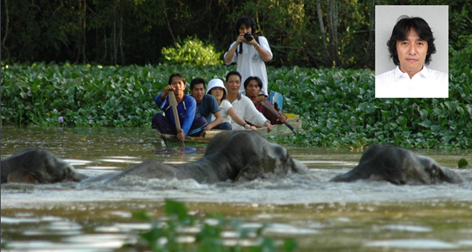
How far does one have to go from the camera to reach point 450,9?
2064cm

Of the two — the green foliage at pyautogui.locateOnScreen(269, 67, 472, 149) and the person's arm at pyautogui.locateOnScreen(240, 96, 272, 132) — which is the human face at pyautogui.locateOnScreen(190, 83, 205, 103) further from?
the green foliage at pyautogui.locateOnScreen(269, 67, 472, 149)

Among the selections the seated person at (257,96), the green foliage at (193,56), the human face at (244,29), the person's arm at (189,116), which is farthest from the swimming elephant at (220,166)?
the green foliage at (193,56)

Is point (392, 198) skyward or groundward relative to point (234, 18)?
groundward

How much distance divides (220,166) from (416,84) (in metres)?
5.76

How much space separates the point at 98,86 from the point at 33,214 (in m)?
11.2

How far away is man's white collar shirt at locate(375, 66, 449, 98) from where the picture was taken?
10.6m

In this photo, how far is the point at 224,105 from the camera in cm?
937

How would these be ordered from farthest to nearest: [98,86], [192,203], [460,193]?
[98,86] < [460,193] < [192,203]

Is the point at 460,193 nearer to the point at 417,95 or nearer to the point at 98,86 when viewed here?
the point at 417,95

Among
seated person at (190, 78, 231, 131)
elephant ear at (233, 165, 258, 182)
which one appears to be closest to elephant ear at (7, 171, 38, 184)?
elephant ear at (233, 165, 258, 182)

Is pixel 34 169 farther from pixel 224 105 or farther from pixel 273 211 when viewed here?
pixel 224 105

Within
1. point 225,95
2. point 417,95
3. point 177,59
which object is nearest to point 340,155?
point 225,95

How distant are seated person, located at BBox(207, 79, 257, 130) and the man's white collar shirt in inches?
106

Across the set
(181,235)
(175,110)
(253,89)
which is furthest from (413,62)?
(181,235)
